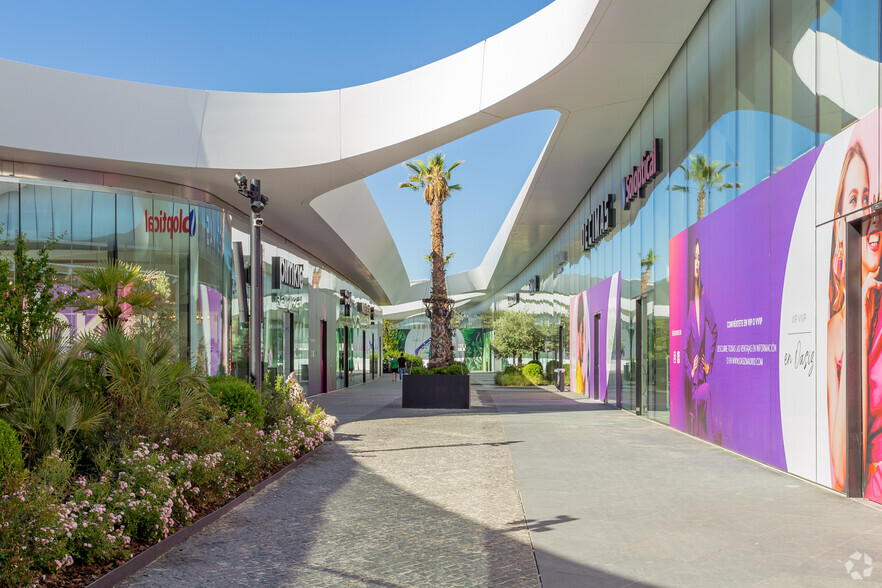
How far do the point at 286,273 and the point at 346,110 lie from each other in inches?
376

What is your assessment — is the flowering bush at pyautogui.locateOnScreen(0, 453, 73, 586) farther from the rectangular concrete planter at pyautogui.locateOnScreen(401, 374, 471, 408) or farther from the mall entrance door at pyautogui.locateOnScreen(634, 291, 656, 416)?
the rectangular concrete planter at pyautogui.locateOnScreen(401, 374, 471, 408)

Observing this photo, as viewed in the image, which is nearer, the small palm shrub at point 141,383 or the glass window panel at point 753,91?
the small palm shrub at point 141,383

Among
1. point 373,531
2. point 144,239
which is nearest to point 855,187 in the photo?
point 373,531

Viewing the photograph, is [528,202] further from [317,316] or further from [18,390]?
[18,390]

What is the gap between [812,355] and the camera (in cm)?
927

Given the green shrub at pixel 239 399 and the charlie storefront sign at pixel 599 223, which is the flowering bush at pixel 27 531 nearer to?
the green shrub at pixel 239 399

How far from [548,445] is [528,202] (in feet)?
58.7

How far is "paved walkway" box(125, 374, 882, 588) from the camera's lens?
18.7 ft

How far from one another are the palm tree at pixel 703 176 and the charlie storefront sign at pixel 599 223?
7528 mm

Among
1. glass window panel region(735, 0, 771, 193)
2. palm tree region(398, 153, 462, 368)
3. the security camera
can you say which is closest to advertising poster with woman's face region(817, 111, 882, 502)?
glass window panel region(735, 0, 771, 193)

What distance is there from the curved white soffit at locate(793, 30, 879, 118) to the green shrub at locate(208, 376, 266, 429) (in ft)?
27.3

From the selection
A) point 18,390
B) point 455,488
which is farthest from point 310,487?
point 18,390

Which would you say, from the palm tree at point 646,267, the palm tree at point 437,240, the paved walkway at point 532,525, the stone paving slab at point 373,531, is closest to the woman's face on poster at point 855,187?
the paved walkway at point 532,525

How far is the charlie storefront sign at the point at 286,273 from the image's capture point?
85.1 ft
